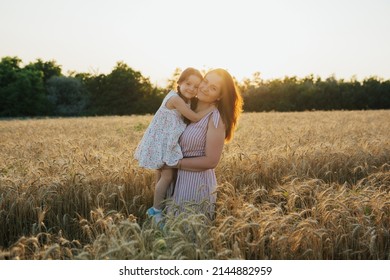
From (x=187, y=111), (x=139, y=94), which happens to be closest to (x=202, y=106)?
(x=187, y=111)

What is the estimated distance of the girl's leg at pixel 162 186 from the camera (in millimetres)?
4914

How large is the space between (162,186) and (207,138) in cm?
78

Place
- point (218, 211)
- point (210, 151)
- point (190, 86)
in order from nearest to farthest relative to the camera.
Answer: point (218, 211) → point (210, 151) → point (190, 86)

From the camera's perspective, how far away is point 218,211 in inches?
175

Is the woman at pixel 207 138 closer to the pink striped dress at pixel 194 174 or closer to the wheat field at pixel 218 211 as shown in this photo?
the pink striped dress at pixel 194 174

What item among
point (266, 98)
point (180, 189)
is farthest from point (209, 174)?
point (266, 98)

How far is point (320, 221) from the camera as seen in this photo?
171 inches

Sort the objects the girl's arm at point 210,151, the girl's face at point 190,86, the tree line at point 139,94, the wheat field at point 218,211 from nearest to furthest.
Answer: the wheat field at point 218,211
the girl's arm at point 210,151
the girl's face at point 190,86
the tree line at point 139,94

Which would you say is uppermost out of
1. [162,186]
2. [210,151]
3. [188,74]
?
[188,74]

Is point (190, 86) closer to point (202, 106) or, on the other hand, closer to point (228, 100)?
point (202, 106)

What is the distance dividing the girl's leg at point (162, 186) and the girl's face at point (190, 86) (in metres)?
0.95

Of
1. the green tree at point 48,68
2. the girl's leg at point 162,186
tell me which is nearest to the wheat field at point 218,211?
the girl's leg at point 162,186

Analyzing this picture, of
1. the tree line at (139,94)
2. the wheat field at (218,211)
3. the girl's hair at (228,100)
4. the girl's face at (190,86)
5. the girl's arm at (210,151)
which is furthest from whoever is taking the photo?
the tree line at (139,94)

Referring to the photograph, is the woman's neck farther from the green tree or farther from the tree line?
the green tree
